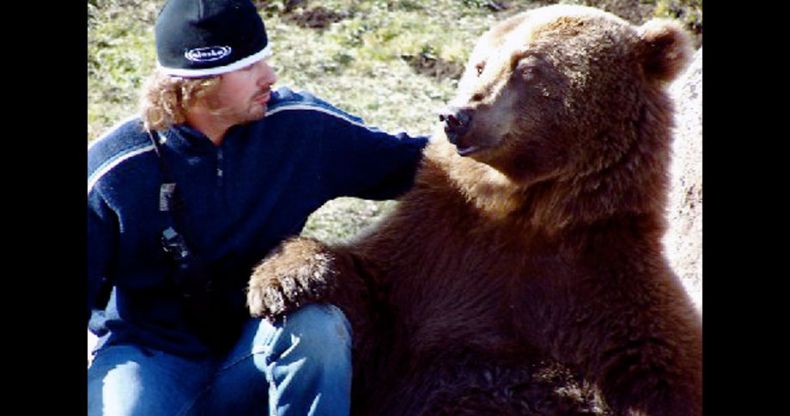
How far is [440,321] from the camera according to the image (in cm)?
420

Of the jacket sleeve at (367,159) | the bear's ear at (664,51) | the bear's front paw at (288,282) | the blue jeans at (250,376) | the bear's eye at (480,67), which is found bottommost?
the blue jeans at (250,376)

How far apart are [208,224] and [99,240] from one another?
0.36 metres

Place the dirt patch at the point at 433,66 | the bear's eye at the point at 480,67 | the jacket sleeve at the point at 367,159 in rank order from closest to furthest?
the bear's eye at the point at 480,67 < the jacket sleeve at the point at 367,159 < the dirt patch at the point at 433,66

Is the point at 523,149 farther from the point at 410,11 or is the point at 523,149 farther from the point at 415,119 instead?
the point at 410,11

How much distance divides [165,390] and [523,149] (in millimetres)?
1373

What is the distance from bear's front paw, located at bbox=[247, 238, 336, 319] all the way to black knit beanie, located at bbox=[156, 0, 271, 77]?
0.64 meters

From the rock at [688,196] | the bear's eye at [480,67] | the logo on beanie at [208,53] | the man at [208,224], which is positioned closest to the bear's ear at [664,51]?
the bear's eye at [480,67]

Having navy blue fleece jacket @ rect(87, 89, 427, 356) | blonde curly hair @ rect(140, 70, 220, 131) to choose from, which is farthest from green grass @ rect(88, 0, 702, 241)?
blonde curly hair @ rect(140, 70, 220, 131)

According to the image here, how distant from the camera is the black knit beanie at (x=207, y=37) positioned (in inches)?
157

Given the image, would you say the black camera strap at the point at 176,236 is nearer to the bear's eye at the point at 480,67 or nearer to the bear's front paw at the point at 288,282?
the bear's front paw at the point at 288,282
